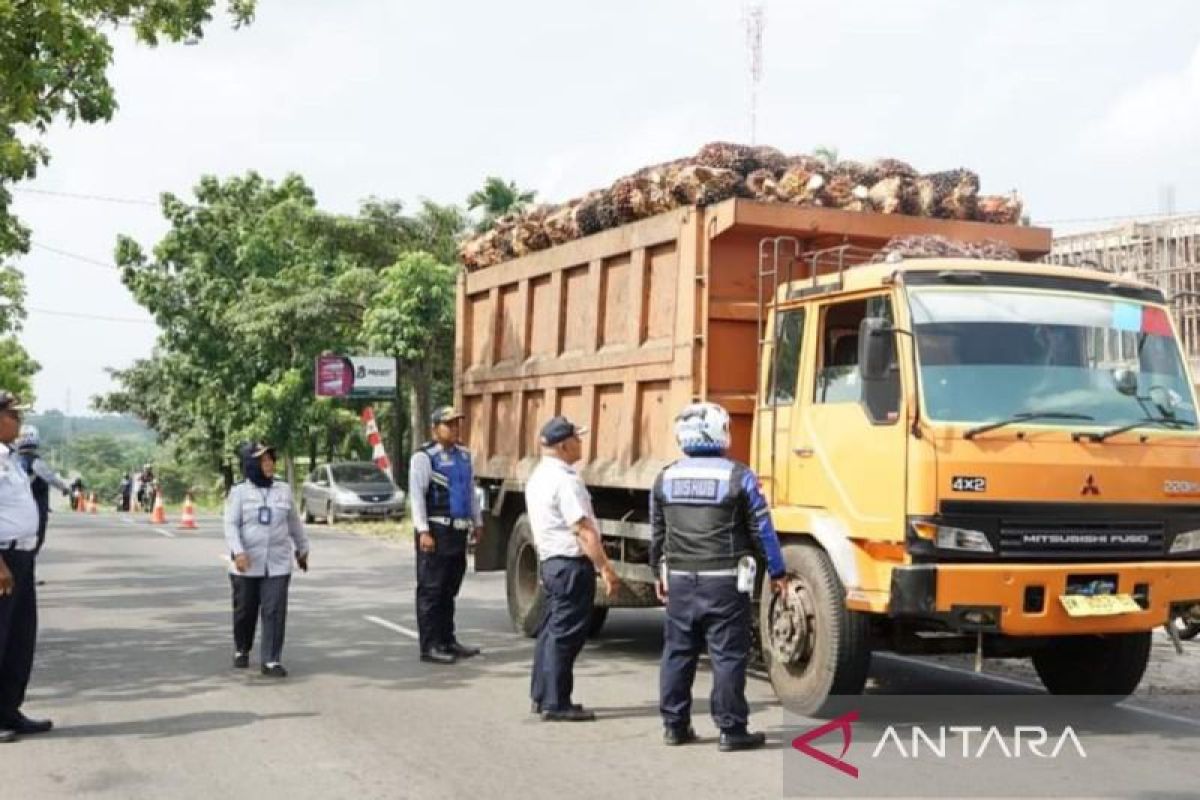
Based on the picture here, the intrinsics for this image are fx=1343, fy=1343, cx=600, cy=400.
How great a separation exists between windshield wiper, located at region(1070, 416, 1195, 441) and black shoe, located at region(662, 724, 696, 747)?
244 cm

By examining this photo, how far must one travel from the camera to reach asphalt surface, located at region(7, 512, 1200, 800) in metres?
5.96

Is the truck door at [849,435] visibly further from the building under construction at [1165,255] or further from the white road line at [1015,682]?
the building under construction at [1165,255]

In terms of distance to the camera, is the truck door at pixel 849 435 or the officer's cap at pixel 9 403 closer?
the truck door at pixel 849 435

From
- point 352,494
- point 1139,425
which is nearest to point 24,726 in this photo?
point 1139,425

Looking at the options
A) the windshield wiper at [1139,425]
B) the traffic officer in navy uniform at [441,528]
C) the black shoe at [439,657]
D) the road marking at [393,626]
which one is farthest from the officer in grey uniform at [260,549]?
the windshield wiper at [1139,425]

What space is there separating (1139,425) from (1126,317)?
67 cm

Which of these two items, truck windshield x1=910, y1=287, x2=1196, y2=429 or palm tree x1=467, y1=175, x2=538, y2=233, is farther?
palm tree x1=467, y1=175, x2=538, y2=233

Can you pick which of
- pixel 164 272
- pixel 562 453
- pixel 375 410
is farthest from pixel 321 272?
pixel 562 453

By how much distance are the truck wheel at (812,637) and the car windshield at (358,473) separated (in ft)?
75.5

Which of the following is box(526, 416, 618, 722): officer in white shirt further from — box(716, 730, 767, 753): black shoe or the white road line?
the white road line

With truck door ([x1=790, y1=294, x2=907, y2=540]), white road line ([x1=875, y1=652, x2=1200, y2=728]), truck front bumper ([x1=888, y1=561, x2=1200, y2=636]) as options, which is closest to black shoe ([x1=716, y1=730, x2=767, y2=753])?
truck front bumper ([x1=888, y1=561, x2=1200, y2=636])

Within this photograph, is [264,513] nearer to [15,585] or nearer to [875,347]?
[15,585]

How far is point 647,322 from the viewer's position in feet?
29.5

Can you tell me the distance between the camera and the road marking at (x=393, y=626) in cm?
1115
